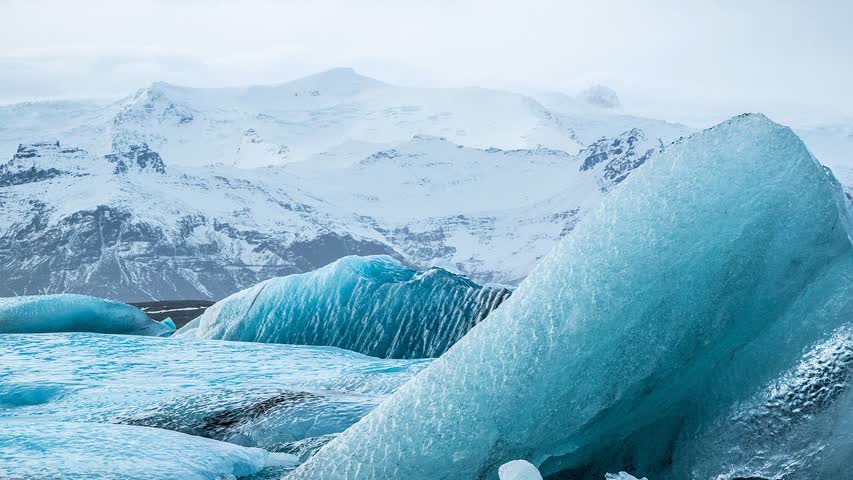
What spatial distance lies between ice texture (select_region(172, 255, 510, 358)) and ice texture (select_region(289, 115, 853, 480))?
6.76 m

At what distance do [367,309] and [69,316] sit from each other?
410 centimetres

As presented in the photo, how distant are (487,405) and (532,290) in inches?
23.1

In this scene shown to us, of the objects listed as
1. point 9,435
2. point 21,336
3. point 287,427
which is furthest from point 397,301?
point 9,435

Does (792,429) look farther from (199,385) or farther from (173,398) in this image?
(199,385)

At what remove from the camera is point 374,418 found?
14.1 ft

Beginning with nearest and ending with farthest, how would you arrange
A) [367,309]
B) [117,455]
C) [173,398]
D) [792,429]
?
[792,429] → [117,455] → [173,398] → [367,309]

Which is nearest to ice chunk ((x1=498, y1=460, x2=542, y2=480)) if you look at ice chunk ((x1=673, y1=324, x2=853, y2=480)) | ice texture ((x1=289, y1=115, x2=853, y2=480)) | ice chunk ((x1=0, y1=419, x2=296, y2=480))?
ice texture ((x1=289, y1=115, x2=853, y2=480))

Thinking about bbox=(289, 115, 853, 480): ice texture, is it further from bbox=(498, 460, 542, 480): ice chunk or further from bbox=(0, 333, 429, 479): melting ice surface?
bbox=(0, 333, 429, 479): melting ice surface

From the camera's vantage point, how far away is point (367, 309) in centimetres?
1179

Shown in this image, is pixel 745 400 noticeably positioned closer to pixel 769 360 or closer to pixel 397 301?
pixel 769 360

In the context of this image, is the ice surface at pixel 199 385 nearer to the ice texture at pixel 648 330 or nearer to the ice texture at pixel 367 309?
the ice texture at pixel 367 309

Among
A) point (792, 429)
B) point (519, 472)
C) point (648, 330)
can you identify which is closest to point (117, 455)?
point (519, 472)

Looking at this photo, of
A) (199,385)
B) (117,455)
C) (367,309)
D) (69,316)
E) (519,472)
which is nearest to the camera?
(519,472)

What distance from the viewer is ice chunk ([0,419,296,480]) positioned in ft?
14.1
